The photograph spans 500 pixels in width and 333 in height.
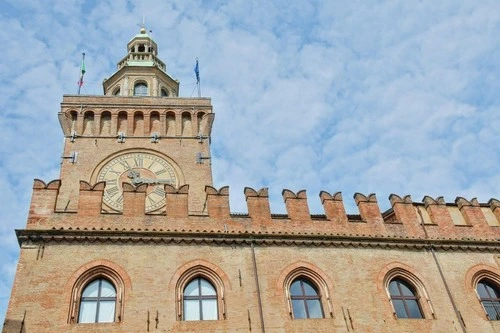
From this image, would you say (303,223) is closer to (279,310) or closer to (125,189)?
(279,310)

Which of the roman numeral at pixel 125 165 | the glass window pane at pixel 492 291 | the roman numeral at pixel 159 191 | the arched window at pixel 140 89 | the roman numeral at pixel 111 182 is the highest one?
the arched window at pixel 140 89

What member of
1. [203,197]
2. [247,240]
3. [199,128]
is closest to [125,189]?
[247,240]

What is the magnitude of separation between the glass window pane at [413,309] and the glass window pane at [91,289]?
28.8ft

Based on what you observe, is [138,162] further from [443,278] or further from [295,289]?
[443,278]

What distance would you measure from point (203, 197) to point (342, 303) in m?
8.86

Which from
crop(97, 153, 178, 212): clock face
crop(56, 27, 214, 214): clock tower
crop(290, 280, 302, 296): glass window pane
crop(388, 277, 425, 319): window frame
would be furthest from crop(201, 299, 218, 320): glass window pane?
crop(97, 153, 178, 212): clock face

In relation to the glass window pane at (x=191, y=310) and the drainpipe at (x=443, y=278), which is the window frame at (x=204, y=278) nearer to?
the glass window pane at (x=191, y=310)

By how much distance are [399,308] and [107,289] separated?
8.23 m

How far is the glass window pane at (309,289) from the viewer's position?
15562mm

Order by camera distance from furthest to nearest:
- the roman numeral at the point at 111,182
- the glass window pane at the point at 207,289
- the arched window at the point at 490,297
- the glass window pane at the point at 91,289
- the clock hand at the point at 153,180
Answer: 1. the clock hand at the point at 153,180
2. the roman numeral at the point at 111,182
3. the arched window at the point at 490,297
4. the glass window pane at the point at 207,289
5. the glass window pane at the point at 91,289

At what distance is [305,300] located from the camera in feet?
50.3

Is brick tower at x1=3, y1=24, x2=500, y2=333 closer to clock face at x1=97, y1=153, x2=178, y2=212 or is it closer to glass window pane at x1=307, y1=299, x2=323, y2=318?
glass window pane at x1=307, y1=299, x2=323, y2=318

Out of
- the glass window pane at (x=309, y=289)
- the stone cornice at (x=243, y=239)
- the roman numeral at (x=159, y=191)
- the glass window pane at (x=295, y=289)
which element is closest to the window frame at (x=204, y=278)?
the stone cornice at (x=243, y=239)

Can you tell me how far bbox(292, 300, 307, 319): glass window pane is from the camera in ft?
49.0
